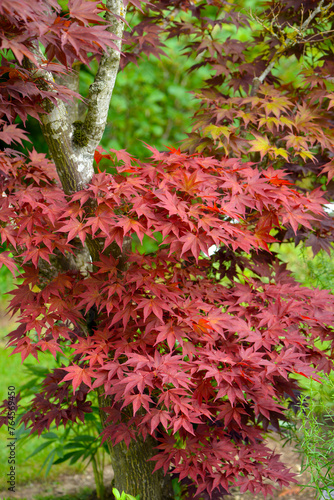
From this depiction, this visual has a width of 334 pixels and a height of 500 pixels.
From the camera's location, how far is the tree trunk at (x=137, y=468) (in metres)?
2.01

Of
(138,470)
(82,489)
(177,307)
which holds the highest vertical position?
(177,307)

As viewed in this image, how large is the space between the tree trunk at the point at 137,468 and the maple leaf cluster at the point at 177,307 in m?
0.23

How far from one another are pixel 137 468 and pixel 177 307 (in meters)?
0.90

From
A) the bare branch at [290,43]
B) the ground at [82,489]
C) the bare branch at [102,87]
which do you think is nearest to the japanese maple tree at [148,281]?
the bare branch at [102,87]

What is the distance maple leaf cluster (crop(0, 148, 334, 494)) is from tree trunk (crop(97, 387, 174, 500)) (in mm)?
234

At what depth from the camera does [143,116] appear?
192 inches

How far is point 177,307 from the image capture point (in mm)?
1605

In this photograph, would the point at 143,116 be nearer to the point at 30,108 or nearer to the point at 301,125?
the point at 301,125

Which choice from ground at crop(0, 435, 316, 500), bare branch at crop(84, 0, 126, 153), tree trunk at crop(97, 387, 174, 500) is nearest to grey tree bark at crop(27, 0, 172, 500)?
bare branch at crop(84, 0, 126, 153)

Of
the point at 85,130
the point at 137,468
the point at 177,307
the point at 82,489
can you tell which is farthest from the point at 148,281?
the point at 82,489

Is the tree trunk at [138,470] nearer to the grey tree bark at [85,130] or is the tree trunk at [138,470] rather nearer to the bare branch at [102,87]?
the grey tree bark at [85,130]

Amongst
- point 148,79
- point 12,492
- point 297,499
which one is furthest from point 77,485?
point 148,79

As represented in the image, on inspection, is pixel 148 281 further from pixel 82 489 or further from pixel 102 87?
pixel 82 489

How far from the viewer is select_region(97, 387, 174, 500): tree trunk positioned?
6.59 ft
